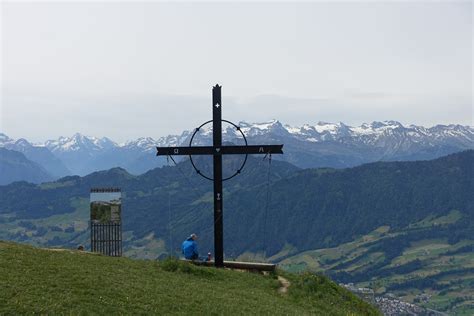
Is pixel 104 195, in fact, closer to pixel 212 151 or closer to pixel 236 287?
pixel 212 151

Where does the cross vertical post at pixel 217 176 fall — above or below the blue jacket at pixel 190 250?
above

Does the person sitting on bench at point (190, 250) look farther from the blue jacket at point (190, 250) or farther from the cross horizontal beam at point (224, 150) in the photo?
the cross horizontal beam at point (224, 150)

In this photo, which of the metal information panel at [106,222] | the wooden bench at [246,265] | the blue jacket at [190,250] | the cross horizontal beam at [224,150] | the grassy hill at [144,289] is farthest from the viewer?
the metal information panel at [106,222]

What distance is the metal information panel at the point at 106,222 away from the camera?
1277 inches

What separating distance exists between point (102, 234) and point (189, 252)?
5714mm

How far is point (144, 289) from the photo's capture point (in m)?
20.6

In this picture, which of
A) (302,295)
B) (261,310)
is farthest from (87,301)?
(302,295)

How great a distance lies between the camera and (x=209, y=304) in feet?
65.7

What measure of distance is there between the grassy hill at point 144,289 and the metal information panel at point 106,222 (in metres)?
5.28

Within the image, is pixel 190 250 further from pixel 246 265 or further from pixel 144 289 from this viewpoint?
pixel 144 289

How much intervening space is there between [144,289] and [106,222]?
43.4 ft

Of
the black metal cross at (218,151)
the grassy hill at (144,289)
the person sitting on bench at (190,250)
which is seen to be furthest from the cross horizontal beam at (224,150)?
the grassy hill at (144,289)

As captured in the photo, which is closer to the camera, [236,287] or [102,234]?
[236,287]

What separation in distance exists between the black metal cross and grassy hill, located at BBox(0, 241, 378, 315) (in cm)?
282
